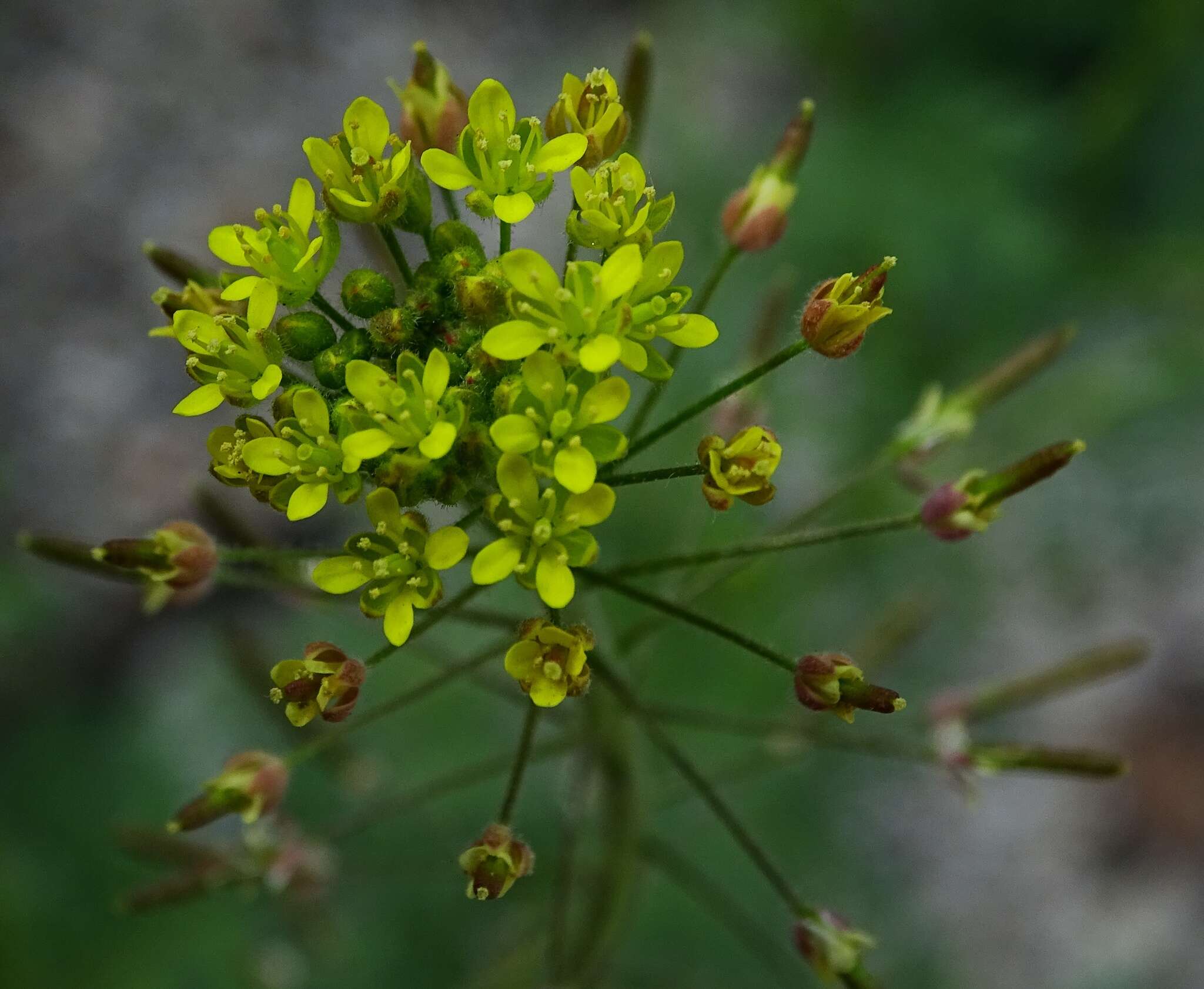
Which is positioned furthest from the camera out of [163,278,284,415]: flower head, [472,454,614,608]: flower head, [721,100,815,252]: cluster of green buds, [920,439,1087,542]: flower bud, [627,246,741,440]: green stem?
[721,100,815,252]: cluster of green buds

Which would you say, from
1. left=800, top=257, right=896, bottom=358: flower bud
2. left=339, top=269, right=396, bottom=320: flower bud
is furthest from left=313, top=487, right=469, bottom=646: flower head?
left=800, top=257, right=896, bottom=358: flower bud

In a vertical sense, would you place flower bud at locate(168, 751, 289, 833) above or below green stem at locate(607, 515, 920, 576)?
below

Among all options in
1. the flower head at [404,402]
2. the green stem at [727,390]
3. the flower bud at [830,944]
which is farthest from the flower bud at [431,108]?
the flower bud at [830,944]

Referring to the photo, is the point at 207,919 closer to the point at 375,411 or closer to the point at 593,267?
the point at 375,411

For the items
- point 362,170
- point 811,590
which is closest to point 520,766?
point 362,170

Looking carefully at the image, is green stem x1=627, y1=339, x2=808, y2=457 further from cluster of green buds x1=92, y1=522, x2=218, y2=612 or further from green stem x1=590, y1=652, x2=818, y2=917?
cluster of green buds x1=92, y1=522, x2=218, y2=612
